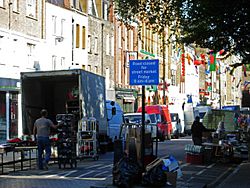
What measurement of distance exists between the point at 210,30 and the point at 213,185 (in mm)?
4704

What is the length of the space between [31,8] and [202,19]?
2291cm

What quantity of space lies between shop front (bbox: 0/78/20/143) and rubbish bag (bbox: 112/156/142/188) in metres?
21.6

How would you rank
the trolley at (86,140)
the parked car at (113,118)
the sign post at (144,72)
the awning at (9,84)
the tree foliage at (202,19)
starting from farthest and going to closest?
the awning at (9,84) < the parked car at (113,118) < the trolley at (86,140) < the tree foliage at (202,19) < the sign post at (144,72)

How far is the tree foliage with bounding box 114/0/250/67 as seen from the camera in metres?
16.8

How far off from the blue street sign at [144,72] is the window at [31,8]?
2458cm

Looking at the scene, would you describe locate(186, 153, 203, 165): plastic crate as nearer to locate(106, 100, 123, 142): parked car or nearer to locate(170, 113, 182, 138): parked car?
locate(106, 100, 123, 142): parked car

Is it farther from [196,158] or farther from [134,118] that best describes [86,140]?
[134,118]

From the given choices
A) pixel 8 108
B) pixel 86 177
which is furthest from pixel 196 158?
pixel 8 108

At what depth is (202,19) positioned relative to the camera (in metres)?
18.2

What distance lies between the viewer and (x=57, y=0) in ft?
143

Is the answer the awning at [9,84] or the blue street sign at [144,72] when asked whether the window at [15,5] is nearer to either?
the awning at [9,84]

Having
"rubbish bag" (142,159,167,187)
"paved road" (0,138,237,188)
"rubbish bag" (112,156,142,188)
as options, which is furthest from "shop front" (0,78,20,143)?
"rubbish bag" (142,159,167,187)

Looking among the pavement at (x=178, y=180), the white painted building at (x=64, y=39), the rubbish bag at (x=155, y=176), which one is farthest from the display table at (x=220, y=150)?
the white painted building at (x=64, y=39)

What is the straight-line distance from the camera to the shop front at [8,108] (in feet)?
115
